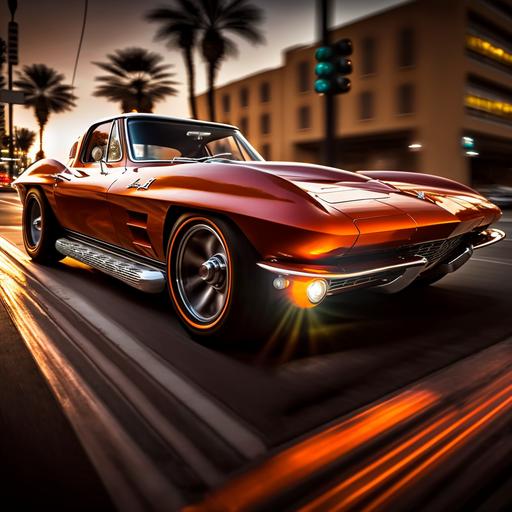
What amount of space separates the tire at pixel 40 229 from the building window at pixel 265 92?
36.3 m

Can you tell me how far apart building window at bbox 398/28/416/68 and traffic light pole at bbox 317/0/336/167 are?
2097 centimetres

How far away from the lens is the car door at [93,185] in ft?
12.8

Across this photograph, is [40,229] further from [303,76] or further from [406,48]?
[303,76]

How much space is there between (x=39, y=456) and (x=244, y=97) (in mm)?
43414

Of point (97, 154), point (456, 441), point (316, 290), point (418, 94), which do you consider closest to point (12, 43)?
point (418, 94)

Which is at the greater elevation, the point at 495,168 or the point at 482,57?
the point at 482,57

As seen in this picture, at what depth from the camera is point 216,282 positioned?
2855 mm

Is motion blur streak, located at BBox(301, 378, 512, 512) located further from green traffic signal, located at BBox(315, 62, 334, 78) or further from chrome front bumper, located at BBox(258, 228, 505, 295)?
green traffic signal, located at BBox(315, 62, 334, 78)

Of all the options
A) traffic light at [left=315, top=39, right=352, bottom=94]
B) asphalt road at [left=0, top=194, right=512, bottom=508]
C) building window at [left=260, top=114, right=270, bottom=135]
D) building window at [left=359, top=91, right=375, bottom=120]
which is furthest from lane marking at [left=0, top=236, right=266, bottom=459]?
building window at [left=260, top=114, right=270, bottom=135]

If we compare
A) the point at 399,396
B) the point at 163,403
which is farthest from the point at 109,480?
the point at 399,396

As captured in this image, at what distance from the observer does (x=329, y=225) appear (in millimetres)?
2479

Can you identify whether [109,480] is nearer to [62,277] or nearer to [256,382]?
[256,382]

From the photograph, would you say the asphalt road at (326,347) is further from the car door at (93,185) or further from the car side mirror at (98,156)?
the car side mirror at (98,156)

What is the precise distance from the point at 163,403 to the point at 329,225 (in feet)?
3.48
